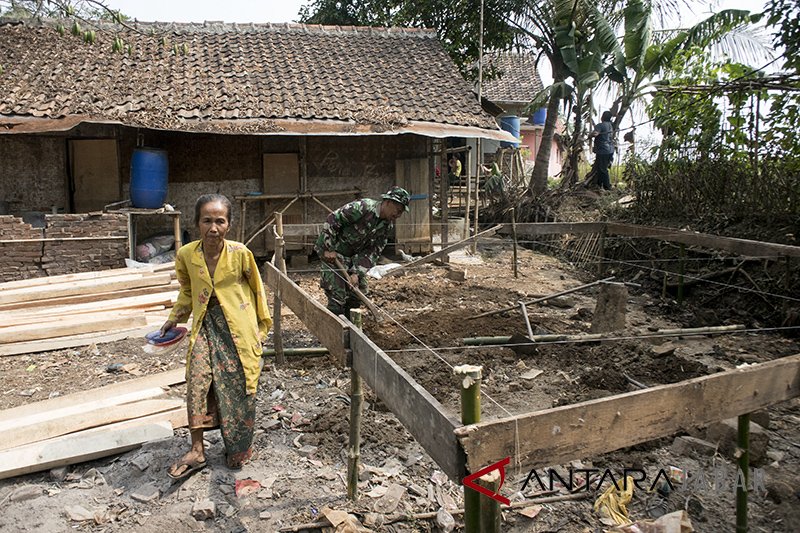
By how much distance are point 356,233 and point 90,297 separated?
12.0 feet

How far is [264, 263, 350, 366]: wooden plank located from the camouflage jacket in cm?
135

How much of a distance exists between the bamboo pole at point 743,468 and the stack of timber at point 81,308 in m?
5.87

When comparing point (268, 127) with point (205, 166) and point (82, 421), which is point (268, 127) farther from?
point (82, 421)

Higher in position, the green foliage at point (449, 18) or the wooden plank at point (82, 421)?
the green foliage at point (449, 18)

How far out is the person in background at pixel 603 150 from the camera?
14594mm

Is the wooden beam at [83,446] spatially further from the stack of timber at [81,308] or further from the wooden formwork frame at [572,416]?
the stack of timber at [81,308]

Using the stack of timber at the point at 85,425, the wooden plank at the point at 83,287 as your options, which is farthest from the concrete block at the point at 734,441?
the wooden plank at the point at 83,287

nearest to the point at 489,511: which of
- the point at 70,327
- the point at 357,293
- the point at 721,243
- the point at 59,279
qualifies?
the point at 357,293

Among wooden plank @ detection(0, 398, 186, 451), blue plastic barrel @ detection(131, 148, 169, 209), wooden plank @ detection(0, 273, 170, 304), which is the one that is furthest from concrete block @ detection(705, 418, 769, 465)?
blue plastic barrel @ detection(131, 148, 169, 209)

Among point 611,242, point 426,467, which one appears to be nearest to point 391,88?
point 611,242

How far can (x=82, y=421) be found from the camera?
4.12 meters

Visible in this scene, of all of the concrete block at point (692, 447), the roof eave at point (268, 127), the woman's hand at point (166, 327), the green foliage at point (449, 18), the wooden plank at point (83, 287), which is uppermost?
the green foliage at point (449, 18)

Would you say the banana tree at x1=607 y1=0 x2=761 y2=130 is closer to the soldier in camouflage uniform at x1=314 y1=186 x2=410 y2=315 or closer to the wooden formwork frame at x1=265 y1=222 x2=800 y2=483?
the soldier in camouflage uniform at x1=314 y1=186 x2=410 y2=315
